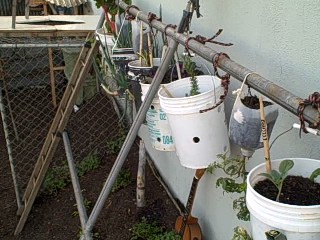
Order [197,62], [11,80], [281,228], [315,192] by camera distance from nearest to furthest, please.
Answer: [281,228], [315,192], [197,62], [11,80]

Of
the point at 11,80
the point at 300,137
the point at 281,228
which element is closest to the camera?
the point at 281,228

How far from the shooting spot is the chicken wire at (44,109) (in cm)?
421

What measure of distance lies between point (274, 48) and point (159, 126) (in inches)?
28.9

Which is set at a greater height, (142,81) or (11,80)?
(142,81)

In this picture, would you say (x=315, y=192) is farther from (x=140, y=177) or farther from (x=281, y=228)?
(x=140, y=177)

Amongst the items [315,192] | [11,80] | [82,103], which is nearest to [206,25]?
[315,192]

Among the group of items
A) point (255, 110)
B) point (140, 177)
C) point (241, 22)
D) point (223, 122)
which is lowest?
point (140, 177)

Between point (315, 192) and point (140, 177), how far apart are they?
204 centimetres

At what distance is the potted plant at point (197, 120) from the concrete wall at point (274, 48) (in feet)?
0.58

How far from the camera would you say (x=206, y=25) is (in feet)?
6.83

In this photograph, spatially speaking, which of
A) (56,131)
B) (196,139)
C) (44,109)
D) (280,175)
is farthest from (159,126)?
(44,109)

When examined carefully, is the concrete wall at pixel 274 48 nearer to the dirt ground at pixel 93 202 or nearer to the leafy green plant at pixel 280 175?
the leafy green plant at pixel 280 175

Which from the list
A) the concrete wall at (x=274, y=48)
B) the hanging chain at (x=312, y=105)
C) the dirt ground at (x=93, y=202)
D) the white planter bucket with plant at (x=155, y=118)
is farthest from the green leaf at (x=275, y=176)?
the dirt ground at (x=93, y=202)

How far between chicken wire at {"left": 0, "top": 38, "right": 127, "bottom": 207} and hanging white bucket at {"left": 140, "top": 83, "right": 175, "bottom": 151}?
162 centimetres
